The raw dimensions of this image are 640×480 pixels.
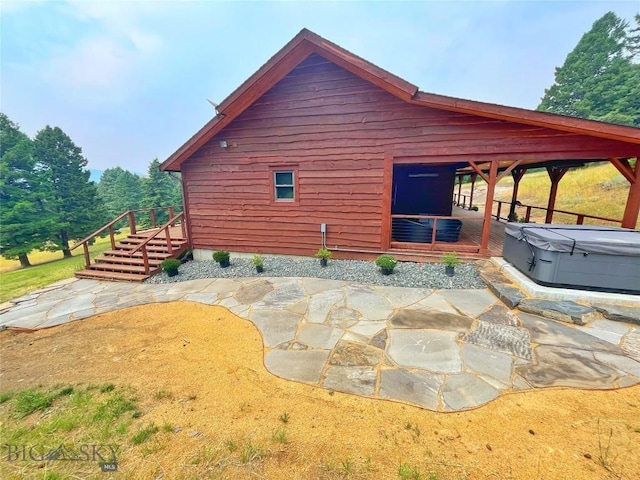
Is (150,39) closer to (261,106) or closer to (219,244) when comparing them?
(261,106)

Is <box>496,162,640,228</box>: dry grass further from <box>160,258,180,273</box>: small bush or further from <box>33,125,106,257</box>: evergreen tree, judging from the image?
<box>33,125,106,257</box>: evergreen tree

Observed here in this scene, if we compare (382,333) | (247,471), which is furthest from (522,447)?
(247,471)

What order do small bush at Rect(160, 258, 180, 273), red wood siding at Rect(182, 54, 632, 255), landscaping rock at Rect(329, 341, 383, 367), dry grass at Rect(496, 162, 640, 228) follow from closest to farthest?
landscaping rock at Rect(329, 341, 383, 367) → red wood siding at Rect(182, 54, 632, 255) → small bush at Rect(160, 258, 180, 273) → dry grass at Rect(496, 162, 640, 228)

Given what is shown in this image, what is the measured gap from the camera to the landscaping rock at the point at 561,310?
11.5ft

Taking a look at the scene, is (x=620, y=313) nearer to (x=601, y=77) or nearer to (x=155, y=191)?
(x=155, y=191)

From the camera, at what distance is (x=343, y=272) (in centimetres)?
602

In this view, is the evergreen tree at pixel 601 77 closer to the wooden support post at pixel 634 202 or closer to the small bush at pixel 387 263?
the wooden support post at pixel 634 202

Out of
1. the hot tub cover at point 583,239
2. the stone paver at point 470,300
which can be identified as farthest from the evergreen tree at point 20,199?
the hot tub cover at point 583,239

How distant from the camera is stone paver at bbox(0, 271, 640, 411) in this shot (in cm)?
255

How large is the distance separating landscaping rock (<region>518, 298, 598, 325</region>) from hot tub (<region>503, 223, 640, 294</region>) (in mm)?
523

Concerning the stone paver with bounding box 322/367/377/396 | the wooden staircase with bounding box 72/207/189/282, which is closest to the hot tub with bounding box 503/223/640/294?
the stone paver with bounding box 322/367/377/396

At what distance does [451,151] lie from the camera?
5.64m

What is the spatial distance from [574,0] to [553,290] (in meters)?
15.6

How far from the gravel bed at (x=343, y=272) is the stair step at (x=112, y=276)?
31 centimetres
